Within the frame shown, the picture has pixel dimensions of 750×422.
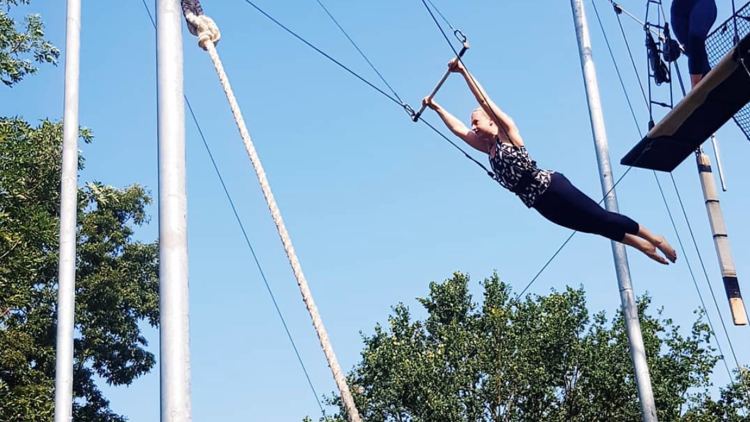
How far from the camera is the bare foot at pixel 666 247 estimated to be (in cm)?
524

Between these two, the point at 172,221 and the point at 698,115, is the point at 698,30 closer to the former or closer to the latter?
the point at 698,115

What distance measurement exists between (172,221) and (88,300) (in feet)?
51.3

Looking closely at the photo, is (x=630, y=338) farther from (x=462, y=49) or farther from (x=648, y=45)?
(x=462, y=49)

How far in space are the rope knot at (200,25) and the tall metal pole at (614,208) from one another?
446 centimetres

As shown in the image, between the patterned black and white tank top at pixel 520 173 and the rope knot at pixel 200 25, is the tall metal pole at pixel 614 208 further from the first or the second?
the rope knot at pixel 200 25

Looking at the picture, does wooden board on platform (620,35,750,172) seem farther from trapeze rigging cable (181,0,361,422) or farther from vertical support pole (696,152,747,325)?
trapeze rigging cable (181,0,361,422)

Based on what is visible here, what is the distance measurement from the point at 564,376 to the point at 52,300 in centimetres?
1001

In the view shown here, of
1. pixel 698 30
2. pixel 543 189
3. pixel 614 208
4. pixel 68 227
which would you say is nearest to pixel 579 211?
pixel 543 189

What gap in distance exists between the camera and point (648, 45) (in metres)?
6.47

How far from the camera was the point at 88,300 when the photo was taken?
18703 mm

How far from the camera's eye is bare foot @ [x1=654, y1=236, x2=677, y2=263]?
5238mm

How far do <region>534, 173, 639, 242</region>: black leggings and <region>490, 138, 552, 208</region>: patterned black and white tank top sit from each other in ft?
0.15

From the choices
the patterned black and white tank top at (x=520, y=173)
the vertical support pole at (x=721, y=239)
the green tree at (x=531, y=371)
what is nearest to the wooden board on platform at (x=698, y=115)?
the vertical support pole at (x=721, y=239)

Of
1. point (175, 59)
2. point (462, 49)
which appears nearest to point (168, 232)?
point (175, 59)
